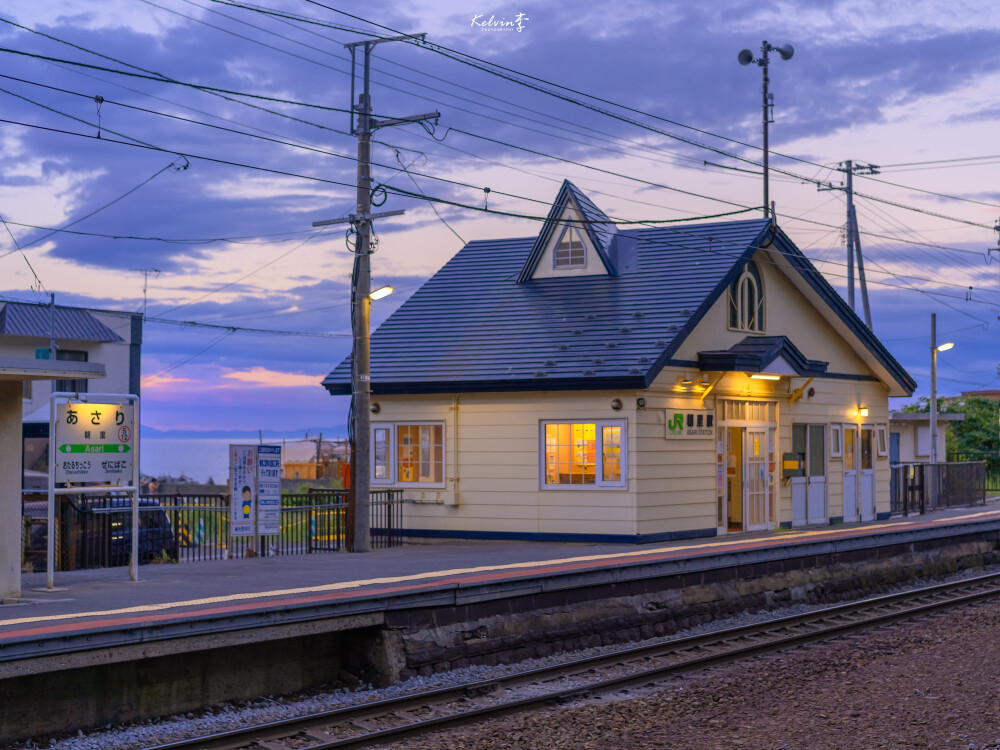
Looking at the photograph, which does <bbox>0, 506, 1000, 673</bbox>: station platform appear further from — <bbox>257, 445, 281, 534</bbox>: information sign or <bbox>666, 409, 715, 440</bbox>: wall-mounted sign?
<bbox>666, 409, 715, 440</bbox>: wall-mounted sign

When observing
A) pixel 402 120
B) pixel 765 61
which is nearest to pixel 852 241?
pixel 765 61

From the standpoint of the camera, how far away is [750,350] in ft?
78.8

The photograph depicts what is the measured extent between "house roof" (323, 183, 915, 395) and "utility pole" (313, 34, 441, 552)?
10.3ft

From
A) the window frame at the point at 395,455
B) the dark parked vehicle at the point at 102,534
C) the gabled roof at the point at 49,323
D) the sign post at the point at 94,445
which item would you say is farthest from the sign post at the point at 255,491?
the gabled roof at the point at 49,323

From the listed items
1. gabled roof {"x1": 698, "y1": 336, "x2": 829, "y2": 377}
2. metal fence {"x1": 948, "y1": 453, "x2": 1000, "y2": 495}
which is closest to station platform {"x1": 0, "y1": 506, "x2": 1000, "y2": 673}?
gabled roof {"x1": 698, "y1": 336, "x2": 829, "y2": 377}

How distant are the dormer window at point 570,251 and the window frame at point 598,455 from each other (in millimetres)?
4380

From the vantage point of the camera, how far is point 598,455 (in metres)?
22.0

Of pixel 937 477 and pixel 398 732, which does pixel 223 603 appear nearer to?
pixel 398 732

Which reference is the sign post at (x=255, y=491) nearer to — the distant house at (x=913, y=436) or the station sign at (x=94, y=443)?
the station sign at (x=94, y=443)

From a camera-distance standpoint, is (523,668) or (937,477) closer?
(523,668)

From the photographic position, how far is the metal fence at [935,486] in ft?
108

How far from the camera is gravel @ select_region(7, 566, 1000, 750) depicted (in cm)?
995

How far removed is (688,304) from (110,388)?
1212 inches

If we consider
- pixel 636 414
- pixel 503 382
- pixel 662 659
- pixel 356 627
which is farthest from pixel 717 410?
pixel 356 627
